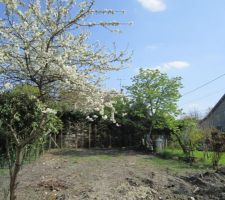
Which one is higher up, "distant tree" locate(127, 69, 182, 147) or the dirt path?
"distant tree" locate(127, 69, 182, 147)

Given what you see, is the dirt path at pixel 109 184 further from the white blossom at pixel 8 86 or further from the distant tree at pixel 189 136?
the distant tree at pixel 189 136

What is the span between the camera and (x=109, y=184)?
10.5 meters

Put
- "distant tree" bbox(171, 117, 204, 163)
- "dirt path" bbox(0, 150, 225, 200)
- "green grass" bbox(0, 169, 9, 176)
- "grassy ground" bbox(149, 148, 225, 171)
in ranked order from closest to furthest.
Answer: "dirt path" bbox(0, 150, 225, 200)
"green grass" bbox(0, 169, 9, 176)
"grassy ground" bbox(149, 148, 225, 171)
"distant tree" bbox(171, 117, 204, 163)

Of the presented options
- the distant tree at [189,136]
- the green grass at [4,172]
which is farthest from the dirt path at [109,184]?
the distant tree at [189,136]

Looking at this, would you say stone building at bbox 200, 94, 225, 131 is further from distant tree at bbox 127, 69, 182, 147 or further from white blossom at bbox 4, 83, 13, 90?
white blossom at bbox 4, 83, 13, 90

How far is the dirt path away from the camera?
9180 millimetres

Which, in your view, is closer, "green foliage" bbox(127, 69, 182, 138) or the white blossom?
the white blossom

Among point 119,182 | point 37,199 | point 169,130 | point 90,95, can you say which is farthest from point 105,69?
point 169,130

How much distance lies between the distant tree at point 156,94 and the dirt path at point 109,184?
10.1 metres

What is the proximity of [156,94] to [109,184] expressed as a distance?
13611mm

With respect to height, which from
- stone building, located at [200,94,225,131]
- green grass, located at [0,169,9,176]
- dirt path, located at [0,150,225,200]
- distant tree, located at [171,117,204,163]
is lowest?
dirt path, located at [0,150,225,200]

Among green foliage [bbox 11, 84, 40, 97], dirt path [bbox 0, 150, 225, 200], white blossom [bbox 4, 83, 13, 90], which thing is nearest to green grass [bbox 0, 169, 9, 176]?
dirt path [bbox 0, 150, 225, 200]

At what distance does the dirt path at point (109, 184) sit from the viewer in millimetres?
9180

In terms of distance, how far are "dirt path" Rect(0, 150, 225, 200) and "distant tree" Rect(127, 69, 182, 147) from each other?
33.1ft
